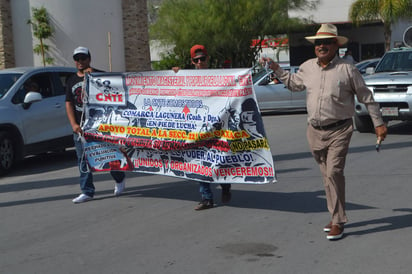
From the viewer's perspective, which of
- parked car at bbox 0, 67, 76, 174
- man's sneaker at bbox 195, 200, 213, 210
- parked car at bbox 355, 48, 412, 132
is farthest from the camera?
parked car at bbox 355, 48, 412, 132

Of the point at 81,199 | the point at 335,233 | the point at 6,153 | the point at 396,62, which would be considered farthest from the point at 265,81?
the point at 335,233

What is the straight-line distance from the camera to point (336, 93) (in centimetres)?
622

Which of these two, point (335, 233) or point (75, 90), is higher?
point (75, 90)

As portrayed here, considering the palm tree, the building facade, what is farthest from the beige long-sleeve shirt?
the palm tree

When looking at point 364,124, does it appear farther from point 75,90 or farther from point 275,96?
point 75,90

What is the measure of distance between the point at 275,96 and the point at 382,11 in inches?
621

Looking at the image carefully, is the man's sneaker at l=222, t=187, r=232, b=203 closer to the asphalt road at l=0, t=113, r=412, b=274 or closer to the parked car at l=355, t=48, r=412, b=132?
the asphalt road at l=0, t=113, r=412, b=274

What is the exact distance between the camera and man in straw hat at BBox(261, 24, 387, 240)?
6219 millimetres

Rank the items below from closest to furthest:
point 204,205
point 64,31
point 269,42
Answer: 1. point 204,205
2. point 64,31
3. point 269,42

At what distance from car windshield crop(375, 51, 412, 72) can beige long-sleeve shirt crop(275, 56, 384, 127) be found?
29.1 feet

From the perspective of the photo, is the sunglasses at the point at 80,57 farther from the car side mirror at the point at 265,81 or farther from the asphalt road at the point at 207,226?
A: the car side mirror at the point at 265,81

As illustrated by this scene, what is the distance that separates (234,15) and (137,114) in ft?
81.9

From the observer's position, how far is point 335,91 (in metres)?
6.21

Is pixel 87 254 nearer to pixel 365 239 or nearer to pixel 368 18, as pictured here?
pixel 365 239
